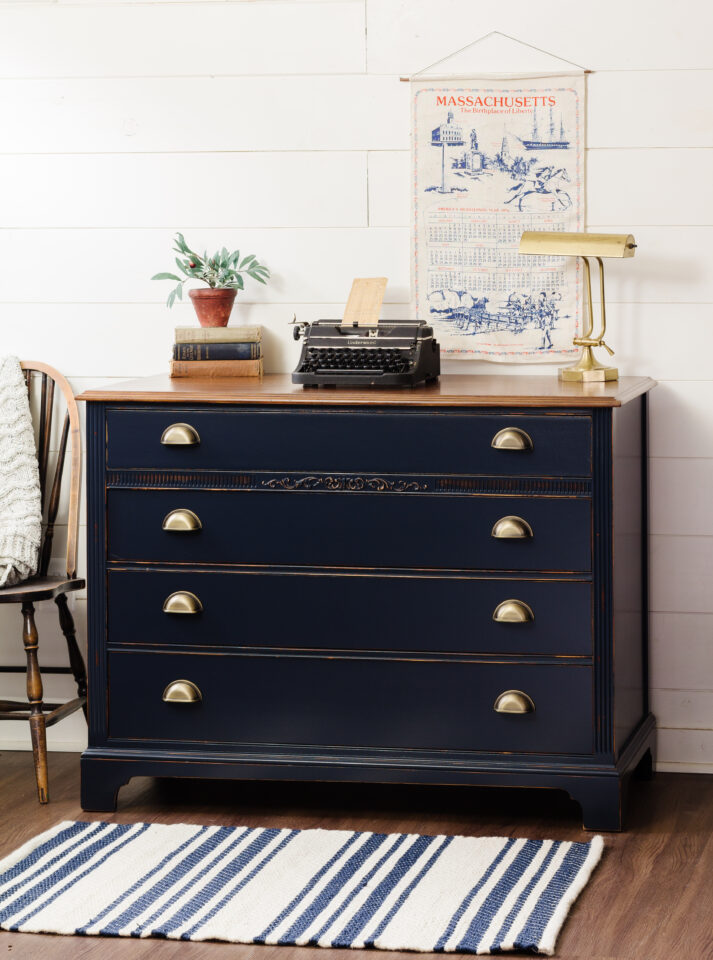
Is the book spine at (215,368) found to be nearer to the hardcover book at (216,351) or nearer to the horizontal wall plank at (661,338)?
the hardcover book at (216,351)

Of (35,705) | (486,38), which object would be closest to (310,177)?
(486,38)

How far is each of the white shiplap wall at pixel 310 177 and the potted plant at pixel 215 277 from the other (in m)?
0.07

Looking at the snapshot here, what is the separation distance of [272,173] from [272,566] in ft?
3.50

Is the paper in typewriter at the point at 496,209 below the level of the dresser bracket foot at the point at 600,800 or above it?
above

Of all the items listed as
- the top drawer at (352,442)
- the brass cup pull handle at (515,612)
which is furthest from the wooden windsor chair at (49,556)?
the brass cup pull handle at (515,612)

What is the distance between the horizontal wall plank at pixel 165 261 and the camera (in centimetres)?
314

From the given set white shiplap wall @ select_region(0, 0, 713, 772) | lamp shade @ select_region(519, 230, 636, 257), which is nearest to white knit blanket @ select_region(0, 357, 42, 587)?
white shiplap wall @ select_region(0, 0, 713, 772)

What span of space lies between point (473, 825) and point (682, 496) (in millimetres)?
976

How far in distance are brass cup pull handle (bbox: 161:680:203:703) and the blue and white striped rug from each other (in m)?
0.28

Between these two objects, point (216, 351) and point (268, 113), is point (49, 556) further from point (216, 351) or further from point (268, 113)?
point (268, 113)

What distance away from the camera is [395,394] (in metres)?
2.65

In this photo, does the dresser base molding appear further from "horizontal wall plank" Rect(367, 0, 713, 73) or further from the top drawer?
"horizontal wall plank" Rect(367, 0, 713, 73)

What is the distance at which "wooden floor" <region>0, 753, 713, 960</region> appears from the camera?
219 centimetres

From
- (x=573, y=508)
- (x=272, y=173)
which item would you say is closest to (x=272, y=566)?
(x=573, y=508)
